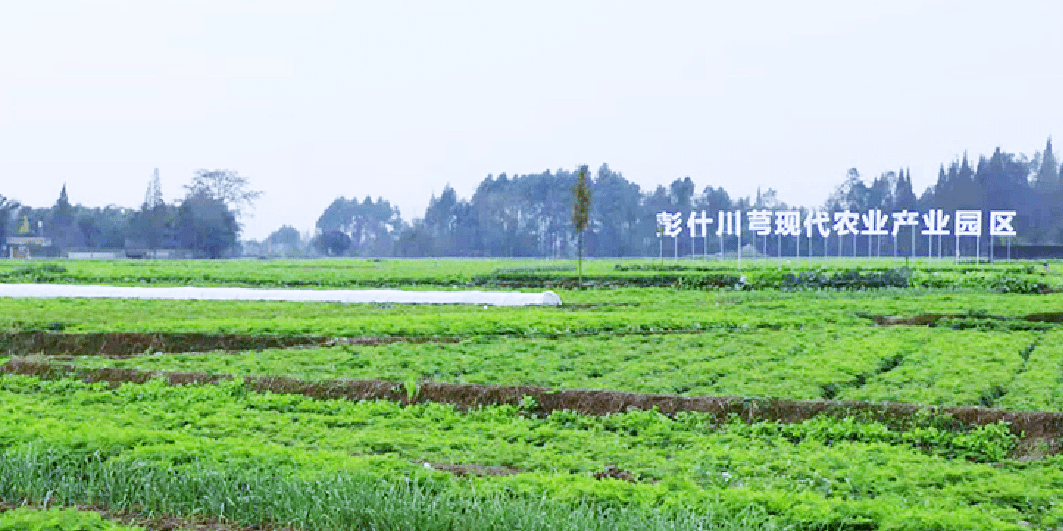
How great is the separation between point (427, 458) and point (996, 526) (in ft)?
15.4

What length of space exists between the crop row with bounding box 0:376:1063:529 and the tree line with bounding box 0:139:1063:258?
99.0m

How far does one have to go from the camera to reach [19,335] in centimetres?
2186

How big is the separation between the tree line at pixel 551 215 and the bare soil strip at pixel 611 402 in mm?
97099

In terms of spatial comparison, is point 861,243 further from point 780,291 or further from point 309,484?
point 309,484

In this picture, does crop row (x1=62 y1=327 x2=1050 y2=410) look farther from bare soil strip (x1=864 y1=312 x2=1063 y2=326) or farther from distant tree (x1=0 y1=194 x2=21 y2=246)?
distant tree (x1=0 y1=194 x2=21 y2=246)

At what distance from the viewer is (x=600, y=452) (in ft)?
34.1

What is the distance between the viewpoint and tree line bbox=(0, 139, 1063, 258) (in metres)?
114

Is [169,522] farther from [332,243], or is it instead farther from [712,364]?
A: [332,243]

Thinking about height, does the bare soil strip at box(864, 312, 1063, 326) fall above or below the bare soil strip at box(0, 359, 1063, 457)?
below

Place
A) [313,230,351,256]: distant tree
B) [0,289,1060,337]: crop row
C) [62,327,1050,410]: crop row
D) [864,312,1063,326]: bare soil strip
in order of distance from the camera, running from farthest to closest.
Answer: [313,230,351,256]: distant tree, [864,312,1063,326]: bare soil strip, [0,289,1060,337]: crop row, [62,327,1050,410]: crop row

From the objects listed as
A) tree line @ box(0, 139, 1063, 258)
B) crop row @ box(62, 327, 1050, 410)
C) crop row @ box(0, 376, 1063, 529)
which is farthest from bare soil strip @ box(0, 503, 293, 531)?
tree line @ box(0, 139, 1063, 258)

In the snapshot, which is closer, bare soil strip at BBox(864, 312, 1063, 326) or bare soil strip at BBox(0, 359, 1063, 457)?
bare soil strip at BBox(0, 359, 1063, 457)

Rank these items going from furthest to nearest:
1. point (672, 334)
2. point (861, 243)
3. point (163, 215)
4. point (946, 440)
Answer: point (861, 243), point (163, 215), point (672, 334), point (946, 440)

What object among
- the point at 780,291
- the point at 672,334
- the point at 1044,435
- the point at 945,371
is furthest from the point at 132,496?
the point at 780,291
